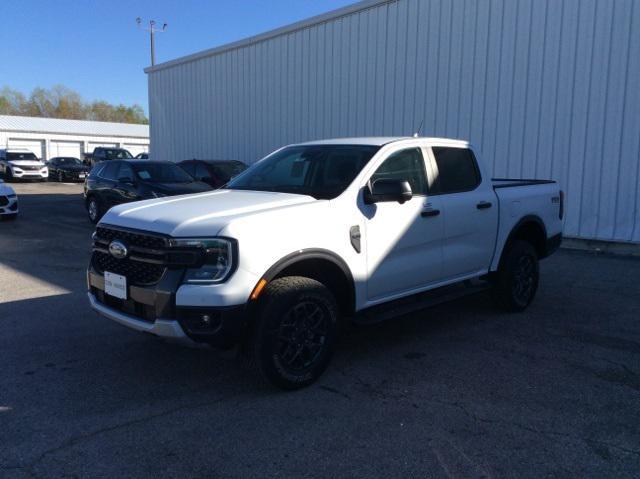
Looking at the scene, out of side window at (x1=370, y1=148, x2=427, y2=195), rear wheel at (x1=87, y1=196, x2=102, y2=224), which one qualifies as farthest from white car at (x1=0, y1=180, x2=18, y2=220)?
side window at (x1=370, y1=148, x2=427, y2=195)

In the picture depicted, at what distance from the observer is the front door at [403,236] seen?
14.6 feet

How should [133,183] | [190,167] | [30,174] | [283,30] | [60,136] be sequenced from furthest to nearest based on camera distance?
[60,136], [30,174], [283,30], [190,167], [133,183]

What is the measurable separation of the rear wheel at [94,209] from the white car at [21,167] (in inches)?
773

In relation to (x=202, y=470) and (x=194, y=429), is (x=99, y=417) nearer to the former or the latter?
(x=194, y=429)

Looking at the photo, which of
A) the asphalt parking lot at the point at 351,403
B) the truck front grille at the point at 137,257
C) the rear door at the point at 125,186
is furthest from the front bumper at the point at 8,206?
the truck front grille at the point at 137,257

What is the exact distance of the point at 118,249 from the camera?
3949 millimetres

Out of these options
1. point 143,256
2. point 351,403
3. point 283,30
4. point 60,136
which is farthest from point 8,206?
point 60,136

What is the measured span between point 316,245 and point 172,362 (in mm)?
1625

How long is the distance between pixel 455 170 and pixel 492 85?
6.64 metres

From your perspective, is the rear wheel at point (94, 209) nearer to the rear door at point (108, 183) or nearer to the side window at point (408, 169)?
the rear door at point (108, 183)

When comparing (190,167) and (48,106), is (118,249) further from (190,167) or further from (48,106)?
(48,106)

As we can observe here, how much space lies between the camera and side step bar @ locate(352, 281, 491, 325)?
4.47 meters

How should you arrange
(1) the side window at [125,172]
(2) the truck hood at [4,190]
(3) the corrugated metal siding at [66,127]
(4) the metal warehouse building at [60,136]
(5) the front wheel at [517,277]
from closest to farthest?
(5) the front wheel at [517,277]
(1) the side window at [125,172]
(2) the truck hood at [4,190]
(4) the metal warehouse building at [60,136]
(3) the corrugated metal siding at [66,127]

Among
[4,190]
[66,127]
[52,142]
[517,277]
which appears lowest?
[517,277]
